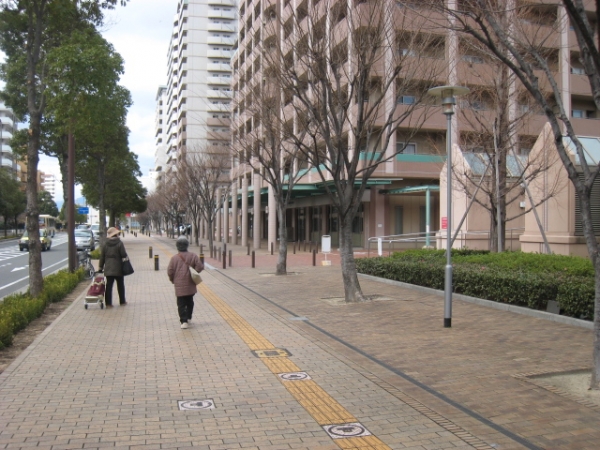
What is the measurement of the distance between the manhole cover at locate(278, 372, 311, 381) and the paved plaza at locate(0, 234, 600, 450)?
0.01 metres

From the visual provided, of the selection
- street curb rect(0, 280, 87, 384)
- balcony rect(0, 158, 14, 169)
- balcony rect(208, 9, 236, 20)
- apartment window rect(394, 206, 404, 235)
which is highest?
balcony rect(208, 9, 236, 20)

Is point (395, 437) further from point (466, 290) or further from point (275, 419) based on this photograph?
point (466, 290)

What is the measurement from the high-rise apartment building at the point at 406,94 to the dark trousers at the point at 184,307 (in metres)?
5.50

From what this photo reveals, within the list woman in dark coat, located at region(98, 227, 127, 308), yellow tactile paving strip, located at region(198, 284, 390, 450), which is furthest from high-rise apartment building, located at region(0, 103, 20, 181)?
yellow tactile paving strip, located at region(198, 284, 390, 450)

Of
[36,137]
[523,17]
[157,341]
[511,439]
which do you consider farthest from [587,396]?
[36,137]

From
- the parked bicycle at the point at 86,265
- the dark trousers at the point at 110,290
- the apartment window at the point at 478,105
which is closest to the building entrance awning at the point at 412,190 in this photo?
the apartment window at the point at 478,105

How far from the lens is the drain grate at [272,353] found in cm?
718

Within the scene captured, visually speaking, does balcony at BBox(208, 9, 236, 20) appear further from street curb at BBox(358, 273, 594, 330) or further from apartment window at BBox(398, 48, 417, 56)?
street curb at BBox(358, 273, 594, 330)

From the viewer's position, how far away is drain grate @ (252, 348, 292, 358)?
23.5ft

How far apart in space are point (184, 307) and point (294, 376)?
3489 millimetres

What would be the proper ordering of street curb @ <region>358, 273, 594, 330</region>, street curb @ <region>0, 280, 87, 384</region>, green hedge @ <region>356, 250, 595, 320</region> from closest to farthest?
street curb @ <region>0, 280, 87, 384</region>
street curb @ <region>358, 273, 594, 330</region>
green hedge @ <region>356, 250, 595, 320</region>

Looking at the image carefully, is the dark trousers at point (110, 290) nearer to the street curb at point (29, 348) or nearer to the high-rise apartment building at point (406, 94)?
the street curb at point (29, 348)

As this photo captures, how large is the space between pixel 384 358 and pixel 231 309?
485 centimetres

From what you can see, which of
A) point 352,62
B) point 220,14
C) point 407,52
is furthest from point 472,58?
point 220,14
